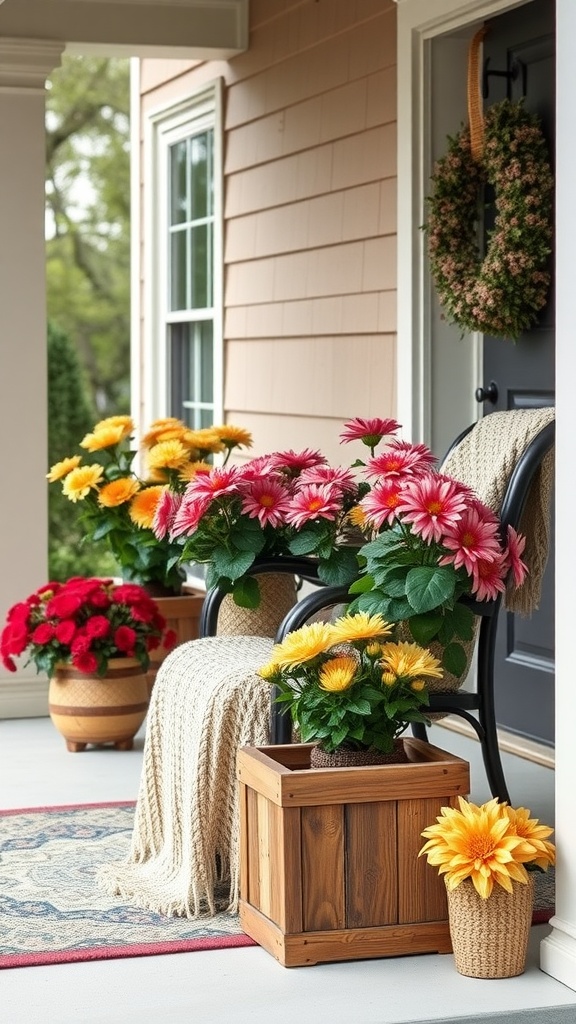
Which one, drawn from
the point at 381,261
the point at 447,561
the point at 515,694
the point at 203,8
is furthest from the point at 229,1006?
the point at 203,8

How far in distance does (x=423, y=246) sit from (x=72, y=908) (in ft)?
7.97

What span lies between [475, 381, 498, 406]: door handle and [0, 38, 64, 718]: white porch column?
1.63m

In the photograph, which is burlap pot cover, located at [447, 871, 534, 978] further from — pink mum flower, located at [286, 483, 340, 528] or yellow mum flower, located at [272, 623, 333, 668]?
pink mum flower, located at [286, 483, 340, 528]

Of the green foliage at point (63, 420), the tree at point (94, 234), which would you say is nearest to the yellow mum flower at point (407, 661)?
the green foliage at point (63, 420)

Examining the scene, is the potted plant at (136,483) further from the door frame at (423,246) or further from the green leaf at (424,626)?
the green leaf at (424,626)

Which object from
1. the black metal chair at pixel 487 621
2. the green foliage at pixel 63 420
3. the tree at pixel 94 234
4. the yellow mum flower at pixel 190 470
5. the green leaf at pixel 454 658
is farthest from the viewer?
the tree at pixel 94 234

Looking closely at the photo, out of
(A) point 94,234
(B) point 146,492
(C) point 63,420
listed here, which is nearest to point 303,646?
(B) point 146,492

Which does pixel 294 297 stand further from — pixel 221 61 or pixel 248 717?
pixel 248 717

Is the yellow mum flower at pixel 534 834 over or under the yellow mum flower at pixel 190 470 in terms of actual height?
under

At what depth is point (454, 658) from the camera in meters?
3.08

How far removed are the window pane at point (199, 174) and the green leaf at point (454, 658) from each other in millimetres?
4147

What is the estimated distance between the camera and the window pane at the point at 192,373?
702 centimetres

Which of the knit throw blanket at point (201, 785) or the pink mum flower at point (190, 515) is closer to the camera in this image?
the knit throw blanket at point (201, 785)

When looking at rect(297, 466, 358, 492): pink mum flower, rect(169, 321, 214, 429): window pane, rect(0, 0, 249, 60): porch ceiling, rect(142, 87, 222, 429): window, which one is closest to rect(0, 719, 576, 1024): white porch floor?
rect(297, 466, 358, 492): pink mum flower
